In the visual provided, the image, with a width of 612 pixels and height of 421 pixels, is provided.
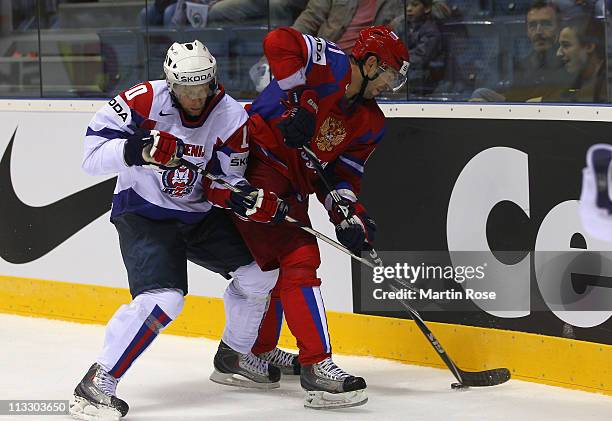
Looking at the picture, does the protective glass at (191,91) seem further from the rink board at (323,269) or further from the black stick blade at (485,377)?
the black stick blade at (485,377)

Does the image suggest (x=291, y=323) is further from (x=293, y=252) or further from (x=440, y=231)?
(x=440, y=231)

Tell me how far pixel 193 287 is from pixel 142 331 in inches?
55.0

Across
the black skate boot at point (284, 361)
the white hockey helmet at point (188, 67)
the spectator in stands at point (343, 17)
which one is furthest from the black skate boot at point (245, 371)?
the spectator in stands at point (343, 17)

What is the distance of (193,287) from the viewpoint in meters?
5.34

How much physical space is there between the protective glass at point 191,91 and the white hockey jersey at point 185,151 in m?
0.09

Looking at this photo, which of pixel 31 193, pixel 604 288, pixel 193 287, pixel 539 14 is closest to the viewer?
pixel 604 288

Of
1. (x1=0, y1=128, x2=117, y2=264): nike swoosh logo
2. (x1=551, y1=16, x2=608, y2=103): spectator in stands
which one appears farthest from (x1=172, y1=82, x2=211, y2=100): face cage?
(x1=0, y1=128, x2=117, y2=264): nike swoosh logo

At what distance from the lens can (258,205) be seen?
13.3 feet

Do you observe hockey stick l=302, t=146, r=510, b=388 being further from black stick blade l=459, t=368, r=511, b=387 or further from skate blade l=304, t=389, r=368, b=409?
skate blade l=304, t=389, r=368, b=409

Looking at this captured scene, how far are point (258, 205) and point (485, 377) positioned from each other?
94 cm

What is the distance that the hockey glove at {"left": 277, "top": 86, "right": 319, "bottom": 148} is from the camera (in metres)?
3.95

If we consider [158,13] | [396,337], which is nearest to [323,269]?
[396,337]

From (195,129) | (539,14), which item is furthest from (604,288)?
(195,129)

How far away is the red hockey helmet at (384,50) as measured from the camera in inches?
161
